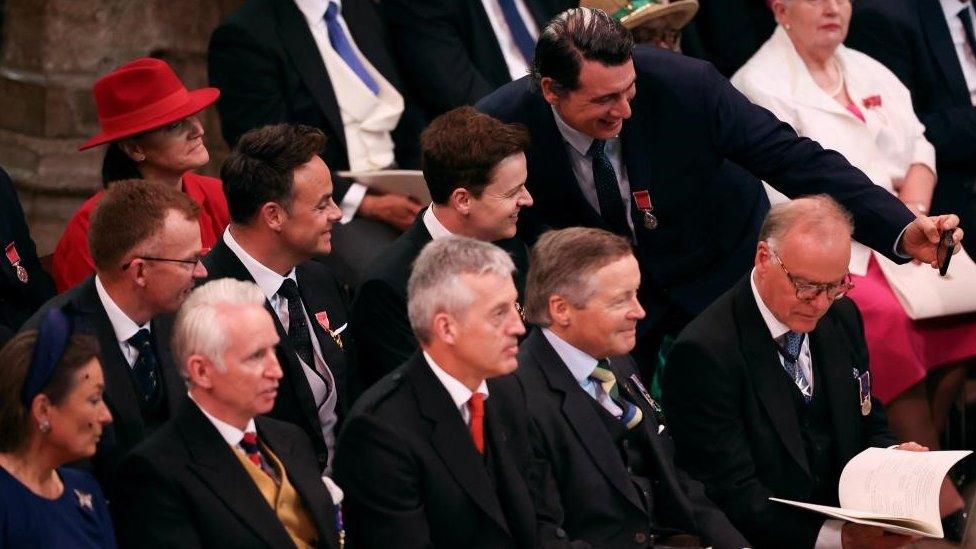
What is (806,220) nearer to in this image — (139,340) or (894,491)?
(894,491)

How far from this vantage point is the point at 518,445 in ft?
13.8

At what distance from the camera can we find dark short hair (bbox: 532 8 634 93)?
5008mm

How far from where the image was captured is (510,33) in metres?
6.33

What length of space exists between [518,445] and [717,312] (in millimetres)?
893

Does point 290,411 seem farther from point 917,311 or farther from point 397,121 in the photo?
point 917,311

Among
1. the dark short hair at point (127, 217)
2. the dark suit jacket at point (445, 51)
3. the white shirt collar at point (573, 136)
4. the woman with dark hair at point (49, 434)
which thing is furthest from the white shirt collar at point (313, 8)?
the woman with dark hair at point (49, 434)

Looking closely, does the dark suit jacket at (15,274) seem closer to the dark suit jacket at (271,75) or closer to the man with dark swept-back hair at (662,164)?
the dark suit jacket at (271,75)

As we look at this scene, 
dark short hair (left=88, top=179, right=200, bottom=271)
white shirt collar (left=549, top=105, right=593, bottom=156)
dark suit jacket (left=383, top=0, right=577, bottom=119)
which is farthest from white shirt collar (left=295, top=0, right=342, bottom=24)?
dark short hair (left=88, top=179, right=200, bottom=271)

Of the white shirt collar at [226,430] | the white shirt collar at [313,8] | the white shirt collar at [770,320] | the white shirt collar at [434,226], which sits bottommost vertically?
the white shirt collar at [770,320]

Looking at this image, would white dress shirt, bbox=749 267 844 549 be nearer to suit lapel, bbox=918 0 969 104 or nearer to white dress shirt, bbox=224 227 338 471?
white dress shirt, bbox=224 227 338 471

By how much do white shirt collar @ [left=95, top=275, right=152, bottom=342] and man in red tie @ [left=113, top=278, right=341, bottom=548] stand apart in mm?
348

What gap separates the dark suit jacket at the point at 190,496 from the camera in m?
3.76

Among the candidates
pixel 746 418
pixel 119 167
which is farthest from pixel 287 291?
pixel 746 418

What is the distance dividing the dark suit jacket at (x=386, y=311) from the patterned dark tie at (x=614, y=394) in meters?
0.51
